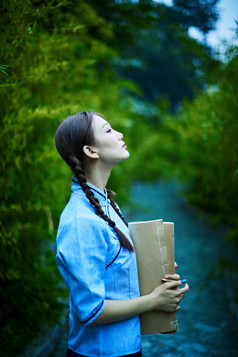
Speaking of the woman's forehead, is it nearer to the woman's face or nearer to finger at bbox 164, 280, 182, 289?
the woman's face

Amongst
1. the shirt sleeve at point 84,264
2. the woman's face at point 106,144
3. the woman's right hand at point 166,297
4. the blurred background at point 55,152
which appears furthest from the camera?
the blurred background at point 55,152

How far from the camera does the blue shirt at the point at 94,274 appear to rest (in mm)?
1108

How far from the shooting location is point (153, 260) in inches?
51.1

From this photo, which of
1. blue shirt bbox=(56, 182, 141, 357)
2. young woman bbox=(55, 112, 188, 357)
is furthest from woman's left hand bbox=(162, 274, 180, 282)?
blue shirt bbox=(56, 182, 141, 357)

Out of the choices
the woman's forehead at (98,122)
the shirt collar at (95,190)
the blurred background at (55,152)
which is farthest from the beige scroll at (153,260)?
the blurred background at (55,152)

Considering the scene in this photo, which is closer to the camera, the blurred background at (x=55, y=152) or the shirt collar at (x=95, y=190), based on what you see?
the shirt collar at (x=95, y=190)

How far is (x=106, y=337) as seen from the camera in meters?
1.24

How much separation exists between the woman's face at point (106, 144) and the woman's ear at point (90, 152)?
0.04ft

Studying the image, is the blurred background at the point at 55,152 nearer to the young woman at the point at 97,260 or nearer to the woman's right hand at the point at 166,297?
the young woman at the point at 97,260

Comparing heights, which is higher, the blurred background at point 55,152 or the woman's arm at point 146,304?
the blurred background at point 55,152

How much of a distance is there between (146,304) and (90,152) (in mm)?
641

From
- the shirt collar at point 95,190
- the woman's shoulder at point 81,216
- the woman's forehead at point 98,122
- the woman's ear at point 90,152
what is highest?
the woman's forehead at point 98,122

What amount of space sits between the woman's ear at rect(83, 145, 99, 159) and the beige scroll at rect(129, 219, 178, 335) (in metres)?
0.33

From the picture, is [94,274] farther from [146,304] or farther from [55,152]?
[55,152]
